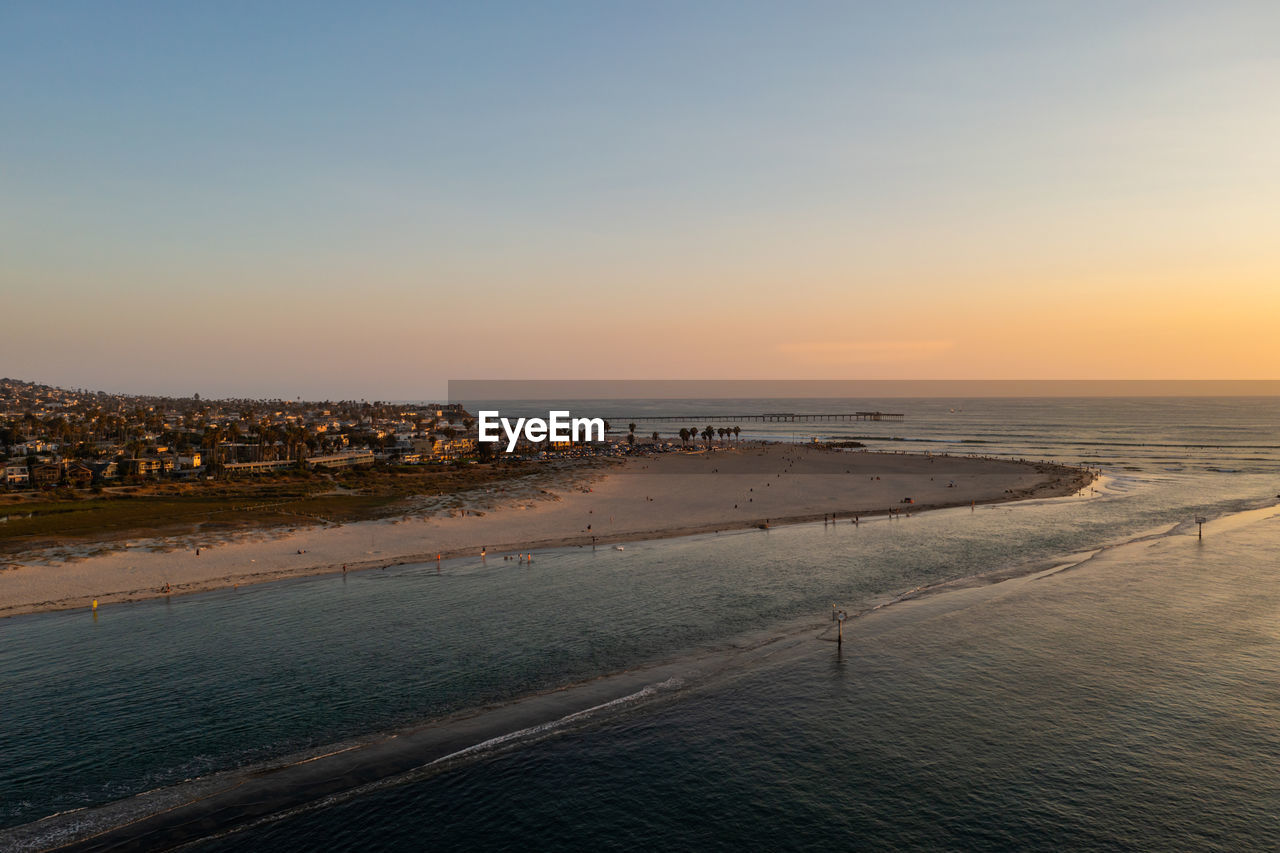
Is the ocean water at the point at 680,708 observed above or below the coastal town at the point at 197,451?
below

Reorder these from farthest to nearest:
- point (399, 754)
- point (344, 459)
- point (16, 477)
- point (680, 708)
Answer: point (344, 459) → point (16, 477) → point (680, 708) → point (399, 754)

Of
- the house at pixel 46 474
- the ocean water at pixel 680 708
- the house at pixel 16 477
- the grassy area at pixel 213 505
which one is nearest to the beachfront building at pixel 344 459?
the grassy area at pixel 213 505

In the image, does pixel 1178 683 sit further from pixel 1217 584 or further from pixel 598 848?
pixel 598 848

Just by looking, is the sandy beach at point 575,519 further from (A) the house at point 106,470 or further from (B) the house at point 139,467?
(A) the house at point 106,470

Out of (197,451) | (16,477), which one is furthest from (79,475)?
(197,451)

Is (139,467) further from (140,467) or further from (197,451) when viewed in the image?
(197,451)

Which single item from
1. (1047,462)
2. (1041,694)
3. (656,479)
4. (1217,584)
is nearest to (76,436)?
(656,479)

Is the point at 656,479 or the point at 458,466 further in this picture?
the point at 458,466
